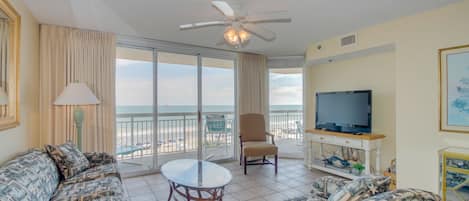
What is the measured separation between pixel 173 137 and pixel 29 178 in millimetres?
3291

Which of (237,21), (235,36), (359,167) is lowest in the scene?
(359,167)

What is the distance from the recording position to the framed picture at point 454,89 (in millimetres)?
2666

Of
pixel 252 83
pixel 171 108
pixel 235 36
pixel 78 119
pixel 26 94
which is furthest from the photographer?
pixel 252 83

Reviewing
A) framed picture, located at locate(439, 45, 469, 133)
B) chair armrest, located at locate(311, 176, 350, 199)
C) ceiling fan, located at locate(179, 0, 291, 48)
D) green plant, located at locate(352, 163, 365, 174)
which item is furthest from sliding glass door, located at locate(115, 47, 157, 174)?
framed picture, located at locate(439, 45, 469, 133)

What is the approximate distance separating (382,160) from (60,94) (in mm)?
4895

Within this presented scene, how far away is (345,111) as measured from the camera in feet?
13.3

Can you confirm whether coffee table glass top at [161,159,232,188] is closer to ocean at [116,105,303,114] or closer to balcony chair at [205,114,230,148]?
ocean at [116,105,303,114]

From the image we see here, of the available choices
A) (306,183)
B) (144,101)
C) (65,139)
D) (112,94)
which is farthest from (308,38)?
(65,139)

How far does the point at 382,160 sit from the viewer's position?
4.05 meters

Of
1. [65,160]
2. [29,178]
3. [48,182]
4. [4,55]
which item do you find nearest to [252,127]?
[65,160]

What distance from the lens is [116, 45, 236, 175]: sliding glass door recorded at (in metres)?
4.25

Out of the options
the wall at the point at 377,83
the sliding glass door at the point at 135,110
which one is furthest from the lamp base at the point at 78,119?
the wall at the point at 377,83

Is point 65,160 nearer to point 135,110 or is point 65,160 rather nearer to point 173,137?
point 135,110

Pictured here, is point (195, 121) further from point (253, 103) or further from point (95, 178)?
point (95, 178)
